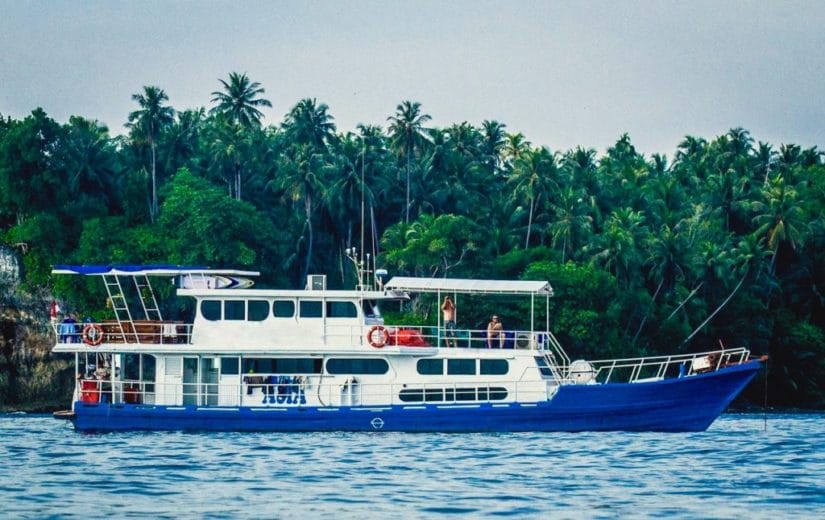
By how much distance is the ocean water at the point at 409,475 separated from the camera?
24312 millimetres

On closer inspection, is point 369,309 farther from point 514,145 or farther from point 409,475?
point 514,145

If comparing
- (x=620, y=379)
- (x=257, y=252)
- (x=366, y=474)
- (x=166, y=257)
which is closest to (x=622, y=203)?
(x=620, y=379)

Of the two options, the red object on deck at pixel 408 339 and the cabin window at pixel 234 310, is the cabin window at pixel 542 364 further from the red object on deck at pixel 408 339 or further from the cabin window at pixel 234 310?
the cabin window at pixel 234 310

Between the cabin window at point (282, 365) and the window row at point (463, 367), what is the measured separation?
8.44 feet

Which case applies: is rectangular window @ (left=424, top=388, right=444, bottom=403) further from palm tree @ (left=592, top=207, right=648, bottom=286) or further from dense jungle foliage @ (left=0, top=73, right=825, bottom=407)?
palm tree @ (left=592, top=207, right=648, bottom=286)

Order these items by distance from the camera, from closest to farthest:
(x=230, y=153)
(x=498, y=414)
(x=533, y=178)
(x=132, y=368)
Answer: (x=498, y=414), (x=132, y=368), (x=230, y=153), (x=533, y=178)

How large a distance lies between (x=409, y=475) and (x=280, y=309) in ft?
32.2

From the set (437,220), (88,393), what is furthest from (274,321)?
(437,220)

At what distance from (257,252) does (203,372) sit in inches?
1166

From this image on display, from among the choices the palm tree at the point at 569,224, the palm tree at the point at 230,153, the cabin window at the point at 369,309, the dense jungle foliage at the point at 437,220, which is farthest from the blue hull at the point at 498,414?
the palm tree at the point at 230,153

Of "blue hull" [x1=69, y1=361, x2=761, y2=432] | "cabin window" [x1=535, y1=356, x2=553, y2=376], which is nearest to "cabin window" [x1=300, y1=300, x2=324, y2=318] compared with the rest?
"blue hull" [x1=69, y1=361, x2=761, y2=432]

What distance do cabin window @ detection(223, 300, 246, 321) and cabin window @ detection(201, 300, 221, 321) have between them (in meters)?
0.17

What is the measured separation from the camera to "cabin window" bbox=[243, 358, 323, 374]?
1462 inches

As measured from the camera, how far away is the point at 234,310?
1471 inches
